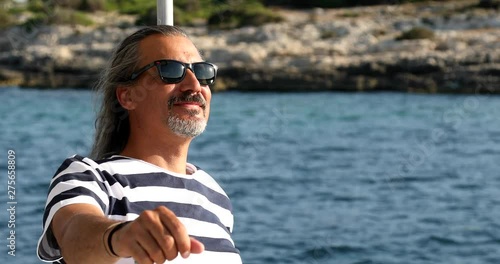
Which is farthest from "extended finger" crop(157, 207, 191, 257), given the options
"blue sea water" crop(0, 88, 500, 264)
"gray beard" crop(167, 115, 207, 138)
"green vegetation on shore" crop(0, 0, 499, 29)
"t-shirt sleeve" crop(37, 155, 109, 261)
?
"green vegetation on shore" crop(0, 0, 499, 29)

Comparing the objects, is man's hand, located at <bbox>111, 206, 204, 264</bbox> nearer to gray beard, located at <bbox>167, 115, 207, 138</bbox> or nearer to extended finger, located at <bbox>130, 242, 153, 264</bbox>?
extended finger, located at <bbox>130, 242, 153, 264</bbox>

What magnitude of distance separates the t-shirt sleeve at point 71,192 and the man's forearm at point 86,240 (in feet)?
0.31

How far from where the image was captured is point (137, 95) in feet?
5.36

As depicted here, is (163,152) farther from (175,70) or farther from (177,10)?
(177,10)

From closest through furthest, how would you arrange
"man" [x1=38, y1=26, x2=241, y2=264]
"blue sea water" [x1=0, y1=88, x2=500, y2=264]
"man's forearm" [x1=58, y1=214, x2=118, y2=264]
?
"man's forearm" [x1=58, y1=214, x2=118, y2=264], "man" [x1=38, y1=26, x2=241, y2=264], "blue sea water" [x1=0, y1=88, x2=500, y2=264]

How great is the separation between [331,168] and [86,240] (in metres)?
11.8

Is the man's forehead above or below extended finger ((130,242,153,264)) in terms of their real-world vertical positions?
above

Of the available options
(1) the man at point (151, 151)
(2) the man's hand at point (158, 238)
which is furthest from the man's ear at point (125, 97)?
(2) the man's hand at point (158, 238)

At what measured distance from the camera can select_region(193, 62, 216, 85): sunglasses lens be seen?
162 centimetres

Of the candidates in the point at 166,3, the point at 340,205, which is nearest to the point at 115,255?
the point at 166,3

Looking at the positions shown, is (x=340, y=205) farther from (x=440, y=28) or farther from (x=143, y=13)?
(x=143, y=13)

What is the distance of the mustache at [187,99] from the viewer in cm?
159

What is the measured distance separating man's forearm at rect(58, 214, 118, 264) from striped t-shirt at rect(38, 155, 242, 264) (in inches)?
5.0

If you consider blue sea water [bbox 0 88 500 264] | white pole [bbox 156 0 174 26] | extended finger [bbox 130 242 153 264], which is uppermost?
white pole [bbox 156 0 174 26]
